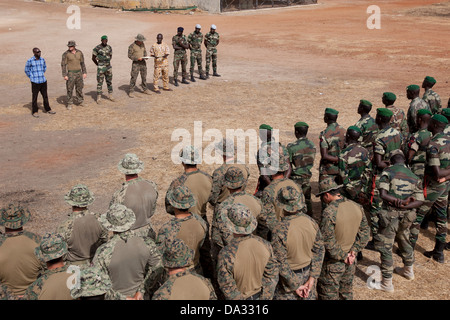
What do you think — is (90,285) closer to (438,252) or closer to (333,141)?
(333,141)

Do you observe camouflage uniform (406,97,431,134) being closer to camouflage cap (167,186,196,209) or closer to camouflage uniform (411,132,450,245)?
camouflage uniform (411,132,450,245)

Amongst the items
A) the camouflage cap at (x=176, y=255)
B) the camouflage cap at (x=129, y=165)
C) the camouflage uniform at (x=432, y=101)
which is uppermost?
the camouflage uniform at (x=432, y=101)

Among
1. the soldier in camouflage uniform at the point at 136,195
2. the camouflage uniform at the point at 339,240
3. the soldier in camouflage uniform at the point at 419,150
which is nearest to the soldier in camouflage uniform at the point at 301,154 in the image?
the soldier in camouflage uniform at the point at 419,150

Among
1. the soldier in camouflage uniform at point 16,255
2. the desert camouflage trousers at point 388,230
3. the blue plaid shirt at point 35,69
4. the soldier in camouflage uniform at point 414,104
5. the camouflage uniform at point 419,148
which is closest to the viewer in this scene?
the soldier in camouflage uniform at point 16,255

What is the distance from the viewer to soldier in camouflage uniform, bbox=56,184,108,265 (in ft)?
18.0

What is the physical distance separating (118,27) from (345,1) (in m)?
27.4

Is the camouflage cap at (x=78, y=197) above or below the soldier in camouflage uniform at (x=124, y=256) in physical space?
above

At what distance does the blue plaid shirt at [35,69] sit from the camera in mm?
13914

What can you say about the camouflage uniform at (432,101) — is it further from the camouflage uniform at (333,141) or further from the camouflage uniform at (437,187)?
the camouflage uniform at (333,141)

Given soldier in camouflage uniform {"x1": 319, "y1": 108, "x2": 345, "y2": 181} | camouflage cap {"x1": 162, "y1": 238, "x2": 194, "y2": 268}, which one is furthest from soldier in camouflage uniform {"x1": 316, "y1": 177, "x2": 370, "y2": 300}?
camouflage cap {"x1": 162, "y1": 238, "x2": 194, "y2": 268}

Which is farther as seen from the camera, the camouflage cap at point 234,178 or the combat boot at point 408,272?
the combat boot at point 408,272

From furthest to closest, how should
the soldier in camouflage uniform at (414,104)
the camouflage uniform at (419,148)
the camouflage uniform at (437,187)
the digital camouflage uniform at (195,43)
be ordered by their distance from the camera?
1. the digital camouflage uniform at (195,43)
2. the soldier in camouflage uniform at (414,104)
3. the camouflage uniform at (419,148)
4. the camouflage uniform at (437,187)

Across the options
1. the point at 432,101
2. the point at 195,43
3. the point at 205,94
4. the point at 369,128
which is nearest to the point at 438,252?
the point at 369,128
